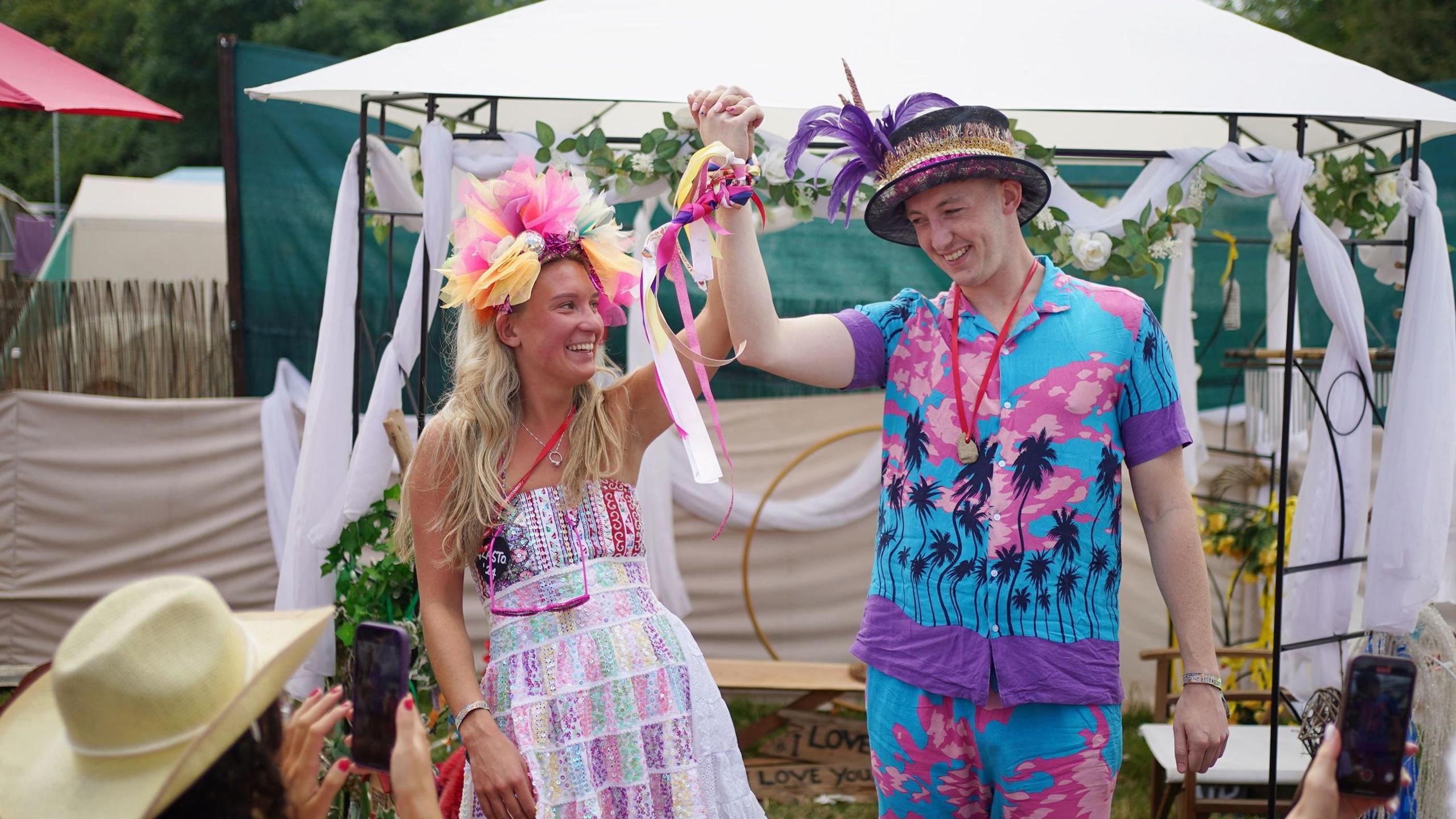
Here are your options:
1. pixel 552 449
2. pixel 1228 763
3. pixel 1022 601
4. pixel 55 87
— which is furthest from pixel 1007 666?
pixel 55 87

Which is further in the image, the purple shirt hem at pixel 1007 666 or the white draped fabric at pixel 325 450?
the white draped fabric at pixel 325 450

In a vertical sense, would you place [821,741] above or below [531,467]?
below

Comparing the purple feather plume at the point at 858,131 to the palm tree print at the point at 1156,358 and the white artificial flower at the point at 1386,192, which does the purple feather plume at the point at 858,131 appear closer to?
the palm tree print at the point at 1156,358

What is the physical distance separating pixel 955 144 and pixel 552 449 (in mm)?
856

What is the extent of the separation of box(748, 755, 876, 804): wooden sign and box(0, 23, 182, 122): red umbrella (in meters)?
3.14

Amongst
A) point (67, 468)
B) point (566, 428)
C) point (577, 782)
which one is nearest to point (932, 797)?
point (577, 782)

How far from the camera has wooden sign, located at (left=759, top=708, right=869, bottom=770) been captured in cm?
473

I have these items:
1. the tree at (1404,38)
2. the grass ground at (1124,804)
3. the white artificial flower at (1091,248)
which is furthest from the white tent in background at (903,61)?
the tree at (1404,38)

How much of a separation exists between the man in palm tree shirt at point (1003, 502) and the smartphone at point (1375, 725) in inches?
28.6

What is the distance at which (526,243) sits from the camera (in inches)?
80.2

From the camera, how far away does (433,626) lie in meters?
2.00

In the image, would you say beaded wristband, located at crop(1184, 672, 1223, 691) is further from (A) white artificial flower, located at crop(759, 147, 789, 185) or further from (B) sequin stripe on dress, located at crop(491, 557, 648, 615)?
(A) white artificial flower, located at crop(759, 147, 789, 185)

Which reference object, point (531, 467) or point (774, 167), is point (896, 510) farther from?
point (774, 167)

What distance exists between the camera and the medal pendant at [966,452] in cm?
199
